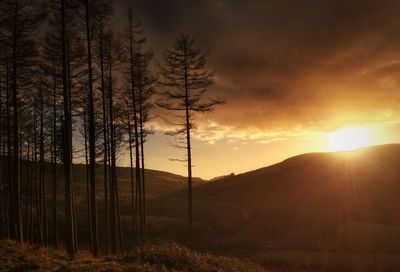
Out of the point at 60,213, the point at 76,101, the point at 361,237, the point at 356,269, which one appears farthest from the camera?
the point at 60,213

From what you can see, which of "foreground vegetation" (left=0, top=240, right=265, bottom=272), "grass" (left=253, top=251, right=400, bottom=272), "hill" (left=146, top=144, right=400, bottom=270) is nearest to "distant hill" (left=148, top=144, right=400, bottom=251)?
"hill" (left=146, top=144, right=400, bottom=270)

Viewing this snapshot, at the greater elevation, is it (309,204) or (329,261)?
(309,204)

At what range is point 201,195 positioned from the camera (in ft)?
221

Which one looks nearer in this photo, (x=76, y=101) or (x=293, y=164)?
(x=76, y=101)

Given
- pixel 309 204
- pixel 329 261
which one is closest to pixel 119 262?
pixel 329 261

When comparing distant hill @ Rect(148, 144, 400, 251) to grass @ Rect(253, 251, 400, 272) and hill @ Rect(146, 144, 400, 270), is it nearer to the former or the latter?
hill @ Rect(146, 144, 400, 270)

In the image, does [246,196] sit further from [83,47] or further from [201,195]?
[83,47]

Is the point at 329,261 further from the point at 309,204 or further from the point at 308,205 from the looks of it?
the point at 309,204

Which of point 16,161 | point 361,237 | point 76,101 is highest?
point 76,101

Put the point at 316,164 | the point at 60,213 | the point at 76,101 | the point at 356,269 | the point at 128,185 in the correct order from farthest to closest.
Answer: the point at 128,185 → the point at 316,164 → the point at 60,213 → the point at 356,269 → the point at 76,101

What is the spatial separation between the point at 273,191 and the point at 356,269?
3709 centimetres

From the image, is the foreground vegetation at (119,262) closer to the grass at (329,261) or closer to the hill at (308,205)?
the grass at (329,261)

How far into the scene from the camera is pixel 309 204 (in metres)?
60.4

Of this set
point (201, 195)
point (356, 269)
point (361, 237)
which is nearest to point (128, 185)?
point (201, 195)
